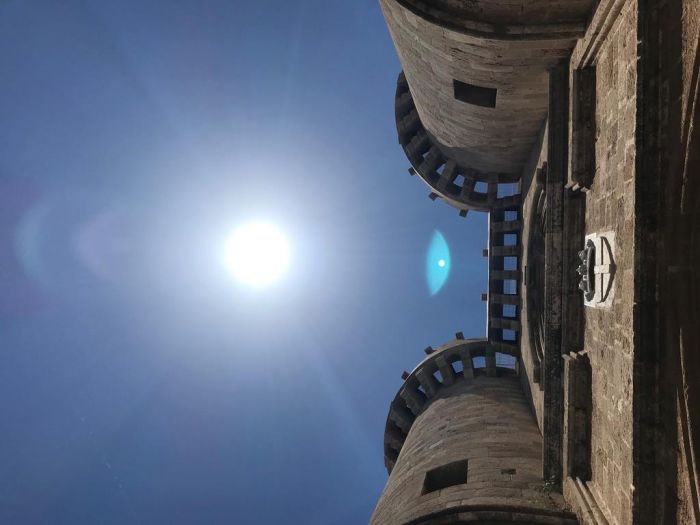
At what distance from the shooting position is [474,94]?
11797mm

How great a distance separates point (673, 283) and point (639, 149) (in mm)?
1823

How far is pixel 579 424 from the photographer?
8.73m

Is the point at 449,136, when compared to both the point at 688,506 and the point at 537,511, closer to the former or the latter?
the point at 537,511

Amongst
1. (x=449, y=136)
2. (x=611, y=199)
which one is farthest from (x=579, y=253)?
(x=449, y=136)

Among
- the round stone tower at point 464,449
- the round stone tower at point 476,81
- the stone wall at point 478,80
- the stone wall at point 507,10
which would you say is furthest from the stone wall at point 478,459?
the stone wall at point 507,10

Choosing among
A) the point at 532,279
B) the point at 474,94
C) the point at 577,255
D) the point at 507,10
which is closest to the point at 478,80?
the point at 474,94

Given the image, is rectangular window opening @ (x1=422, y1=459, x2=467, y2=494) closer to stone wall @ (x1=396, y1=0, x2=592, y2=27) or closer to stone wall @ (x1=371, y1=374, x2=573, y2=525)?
stone wall @ (x1=371, y1=374, x2=573, y2=525)

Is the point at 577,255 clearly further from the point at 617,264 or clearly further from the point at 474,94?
the point at 474,94

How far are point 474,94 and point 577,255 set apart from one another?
5238 millimetres

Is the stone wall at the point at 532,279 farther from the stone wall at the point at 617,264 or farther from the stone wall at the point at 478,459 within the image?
the stone wall at the point at 617,264

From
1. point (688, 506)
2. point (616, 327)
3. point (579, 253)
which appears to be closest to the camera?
point (688, 506)

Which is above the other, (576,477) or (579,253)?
(579,253)

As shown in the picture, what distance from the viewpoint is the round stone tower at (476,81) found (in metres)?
8.67

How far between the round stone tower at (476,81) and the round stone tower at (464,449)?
657 cm
